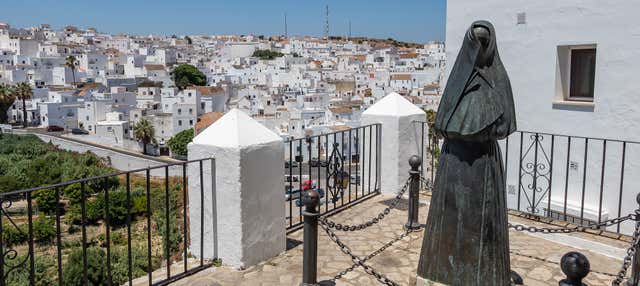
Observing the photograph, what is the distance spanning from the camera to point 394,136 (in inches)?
283

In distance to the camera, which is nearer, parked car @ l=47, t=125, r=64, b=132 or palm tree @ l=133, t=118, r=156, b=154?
palm tree @ l=133, t=118, r=156, b=154

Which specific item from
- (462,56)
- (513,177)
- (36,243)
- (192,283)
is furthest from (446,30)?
(36,243)

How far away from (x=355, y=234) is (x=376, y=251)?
625 mm

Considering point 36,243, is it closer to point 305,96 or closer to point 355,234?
point 355,234

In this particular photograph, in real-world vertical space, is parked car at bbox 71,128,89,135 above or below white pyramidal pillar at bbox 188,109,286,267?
below

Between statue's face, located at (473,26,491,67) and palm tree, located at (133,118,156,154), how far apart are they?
170ft

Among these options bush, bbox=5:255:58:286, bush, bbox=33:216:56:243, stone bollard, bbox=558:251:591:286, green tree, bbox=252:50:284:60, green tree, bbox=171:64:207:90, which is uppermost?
green tree, bbox=252:50:284:60

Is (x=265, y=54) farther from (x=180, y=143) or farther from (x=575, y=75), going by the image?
(x=575, y=75)

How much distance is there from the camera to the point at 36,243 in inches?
974

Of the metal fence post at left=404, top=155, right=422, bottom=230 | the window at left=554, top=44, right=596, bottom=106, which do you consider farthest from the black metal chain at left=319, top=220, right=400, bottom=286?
the window at left=554, top=44, right=596, bottom=106

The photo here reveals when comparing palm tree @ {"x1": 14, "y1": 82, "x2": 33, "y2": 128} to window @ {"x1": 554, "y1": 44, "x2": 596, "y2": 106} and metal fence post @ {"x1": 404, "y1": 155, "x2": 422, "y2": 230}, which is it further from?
window @ {"x1": 554, "y1": 44, "x2": 596, "y2": 106}

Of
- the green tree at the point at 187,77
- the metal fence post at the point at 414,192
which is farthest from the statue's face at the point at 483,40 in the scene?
the green tree at the point at 187,77

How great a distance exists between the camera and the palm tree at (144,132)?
169ft

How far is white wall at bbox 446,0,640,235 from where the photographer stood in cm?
590
